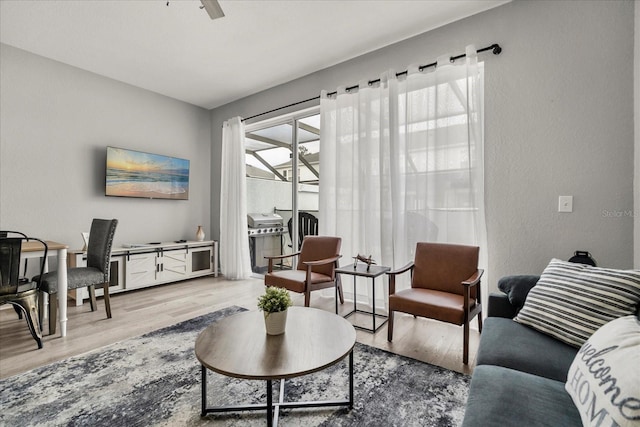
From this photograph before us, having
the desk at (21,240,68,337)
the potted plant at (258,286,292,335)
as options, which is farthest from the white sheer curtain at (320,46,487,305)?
the desk at (21,240,68,337)

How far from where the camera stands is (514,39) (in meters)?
2.50

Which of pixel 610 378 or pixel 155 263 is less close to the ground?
pixel 610 378

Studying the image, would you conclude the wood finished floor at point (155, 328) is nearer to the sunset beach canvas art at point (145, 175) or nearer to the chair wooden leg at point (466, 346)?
the chair wooden leg at point (466, 346)

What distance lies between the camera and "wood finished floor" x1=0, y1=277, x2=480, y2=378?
215 cm

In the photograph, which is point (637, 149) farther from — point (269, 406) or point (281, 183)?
point (281, 183)

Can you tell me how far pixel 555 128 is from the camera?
2324mm

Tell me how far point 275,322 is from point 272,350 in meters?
0.17

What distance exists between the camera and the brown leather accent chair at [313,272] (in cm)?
281

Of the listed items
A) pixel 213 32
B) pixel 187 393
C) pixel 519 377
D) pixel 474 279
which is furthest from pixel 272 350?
pixel 213 32

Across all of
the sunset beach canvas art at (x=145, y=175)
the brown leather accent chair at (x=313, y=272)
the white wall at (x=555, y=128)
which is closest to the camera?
the white wall at (x=555, y=128)

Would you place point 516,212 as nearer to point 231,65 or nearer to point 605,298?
point 605,298

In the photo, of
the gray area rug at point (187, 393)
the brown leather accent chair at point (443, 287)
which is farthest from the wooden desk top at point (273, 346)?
the brown leather accent chair at point (443, 287)

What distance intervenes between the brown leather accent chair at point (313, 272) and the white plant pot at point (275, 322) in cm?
118

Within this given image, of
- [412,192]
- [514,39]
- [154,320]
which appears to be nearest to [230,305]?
[154,320]
